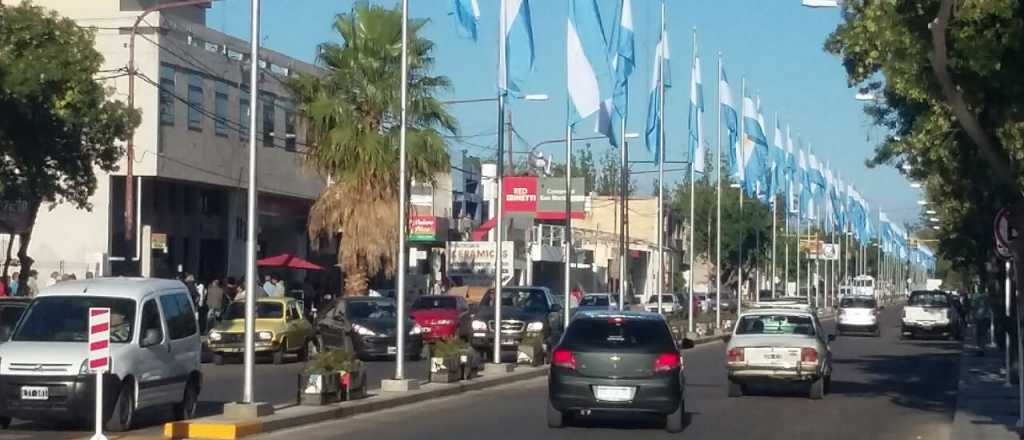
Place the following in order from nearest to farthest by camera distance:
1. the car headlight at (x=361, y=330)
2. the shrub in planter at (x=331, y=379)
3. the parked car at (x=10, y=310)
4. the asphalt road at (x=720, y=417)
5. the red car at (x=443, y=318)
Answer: the asphalt road at (x=720, y=417), the shrub in planter at (x=331, y=379), the parked car at (x=10, y=310), the car headlight at (x=361, y=330), the red car at (x=443, y=318)

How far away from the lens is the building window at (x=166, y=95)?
50.1 metres

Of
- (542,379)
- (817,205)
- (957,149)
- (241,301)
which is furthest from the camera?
(817,205)

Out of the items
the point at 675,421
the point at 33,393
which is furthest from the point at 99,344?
the point at 675,421

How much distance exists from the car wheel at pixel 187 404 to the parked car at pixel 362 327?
52.4 ft

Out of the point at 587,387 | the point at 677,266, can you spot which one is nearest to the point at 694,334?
the point at 587,387

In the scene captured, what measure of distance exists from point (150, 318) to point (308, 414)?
2728 mm

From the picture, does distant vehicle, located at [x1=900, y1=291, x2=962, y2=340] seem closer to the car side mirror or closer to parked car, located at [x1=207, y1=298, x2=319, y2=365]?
parked car, located at [x1=207, y1=298, x2=319, y2=365]

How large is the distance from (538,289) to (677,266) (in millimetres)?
74092

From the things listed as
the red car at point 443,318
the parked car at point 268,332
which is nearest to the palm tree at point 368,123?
the red car at point 443,318

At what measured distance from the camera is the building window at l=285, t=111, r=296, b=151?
2400 inches

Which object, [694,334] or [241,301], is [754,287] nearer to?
[694,334]

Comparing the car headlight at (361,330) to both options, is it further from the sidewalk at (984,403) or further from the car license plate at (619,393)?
the car license plate at (619,393)

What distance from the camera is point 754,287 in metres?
120

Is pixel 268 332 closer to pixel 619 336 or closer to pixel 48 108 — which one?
pixel 48 108
